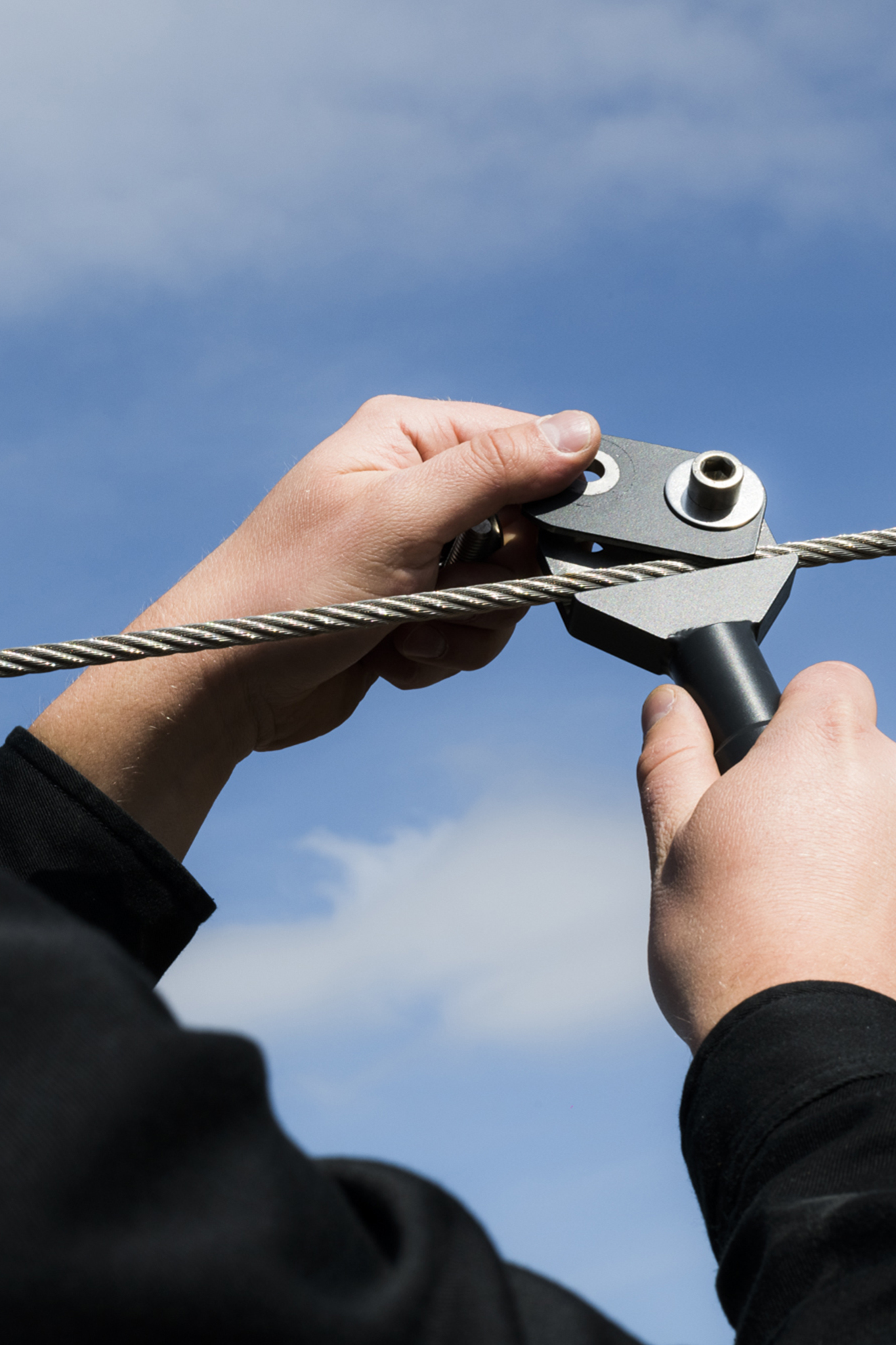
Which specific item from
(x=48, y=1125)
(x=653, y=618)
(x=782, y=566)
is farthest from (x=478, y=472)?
(x=48, y=1125)

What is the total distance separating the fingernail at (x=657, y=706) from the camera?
1562mm

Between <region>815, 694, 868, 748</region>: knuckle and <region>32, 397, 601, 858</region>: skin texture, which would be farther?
<region>32, 397, 601, 858</region>: skin texture

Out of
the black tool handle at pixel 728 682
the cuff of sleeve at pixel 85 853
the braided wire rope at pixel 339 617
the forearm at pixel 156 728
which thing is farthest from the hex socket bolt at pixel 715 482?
the cuff of sleeve at pixel 85 853

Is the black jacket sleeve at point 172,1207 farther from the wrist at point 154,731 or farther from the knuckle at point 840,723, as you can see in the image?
the wrist at point 154,731

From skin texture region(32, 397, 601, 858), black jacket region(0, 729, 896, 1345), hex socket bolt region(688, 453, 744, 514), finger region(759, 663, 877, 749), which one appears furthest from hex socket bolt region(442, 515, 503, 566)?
black jacket region(0, 729, 896, 1345)

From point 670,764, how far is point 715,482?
0.57 meters

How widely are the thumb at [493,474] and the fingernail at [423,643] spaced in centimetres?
31

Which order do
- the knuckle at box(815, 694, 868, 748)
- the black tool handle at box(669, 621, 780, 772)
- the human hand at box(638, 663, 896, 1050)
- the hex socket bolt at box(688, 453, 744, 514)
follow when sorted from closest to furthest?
1. the human hand at box(638, 663, 896, 1050)
2. the knuckle at box(815, 694, 868, 748)
3. the black tool handle at box(669, 621, 780, 772)
4. the hex socket bolt at box(688, 453, 744, 514)

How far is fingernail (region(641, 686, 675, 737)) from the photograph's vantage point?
5.12 ft

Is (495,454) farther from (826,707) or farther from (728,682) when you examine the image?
(826,707)

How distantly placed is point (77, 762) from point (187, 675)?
251 millimetres

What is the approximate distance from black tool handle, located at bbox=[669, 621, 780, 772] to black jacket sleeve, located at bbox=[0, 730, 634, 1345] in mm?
903

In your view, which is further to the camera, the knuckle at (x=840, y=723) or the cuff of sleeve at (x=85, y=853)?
the cuff of sleeve at (x=85, y=853)

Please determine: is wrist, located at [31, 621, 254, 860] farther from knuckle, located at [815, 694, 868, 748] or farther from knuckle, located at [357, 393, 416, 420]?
knuckle, located at [815, 694, 868, 748]
